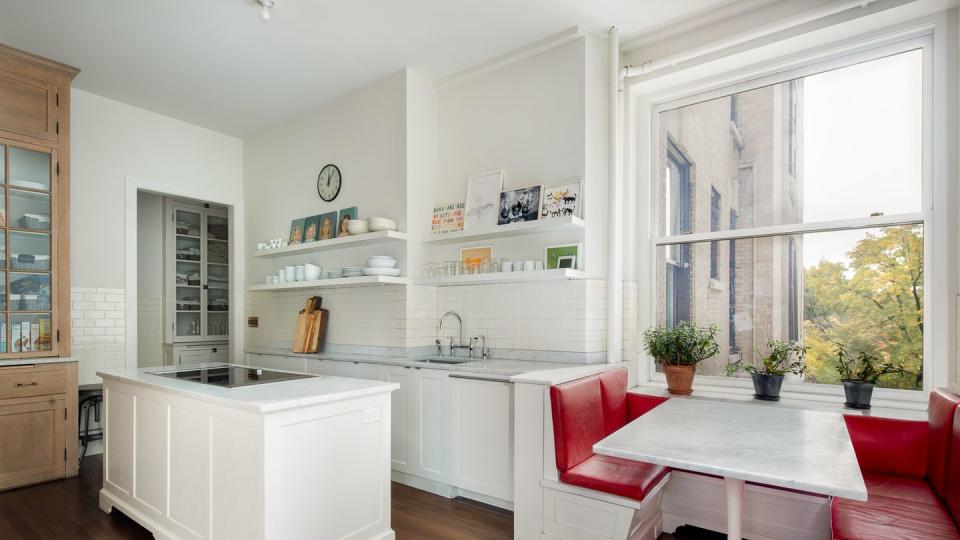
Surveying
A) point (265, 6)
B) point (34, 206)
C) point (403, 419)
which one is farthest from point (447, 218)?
point (34, 206)

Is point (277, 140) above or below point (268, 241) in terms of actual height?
above

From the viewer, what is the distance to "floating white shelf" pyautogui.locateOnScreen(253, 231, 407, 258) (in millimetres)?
4383

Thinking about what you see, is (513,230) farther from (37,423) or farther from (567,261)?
(37,423)

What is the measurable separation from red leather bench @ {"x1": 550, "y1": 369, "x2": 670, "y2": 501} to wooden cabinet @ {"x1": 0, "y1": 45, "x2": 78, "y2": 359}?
4050 mm

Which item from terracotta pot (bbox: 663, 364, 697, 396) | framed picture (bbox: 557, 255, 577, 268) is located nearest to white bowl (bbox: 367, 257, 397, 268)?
framed picture (bbox: 557, 255, 577, 268)

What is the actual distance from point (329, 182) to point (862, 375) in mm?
4508

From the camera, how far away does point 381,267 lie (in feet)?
14.5

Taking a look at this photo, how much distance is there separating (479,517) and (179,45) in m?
4.07

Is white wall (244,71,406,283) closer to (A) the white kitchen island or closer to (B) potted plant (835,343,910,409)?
(A) the white kitchen island

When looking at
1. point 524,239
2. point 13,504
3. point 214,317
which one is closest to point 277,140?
point 214,317

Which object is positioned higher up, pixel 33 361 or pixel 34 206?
pixel 34 206

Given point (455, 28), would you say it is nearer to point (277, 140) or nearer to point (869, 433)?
point (277, 140)

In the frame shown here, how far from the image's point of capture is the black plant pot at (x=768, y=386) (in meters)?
3.21

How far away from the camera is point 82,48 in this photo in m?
4.14
